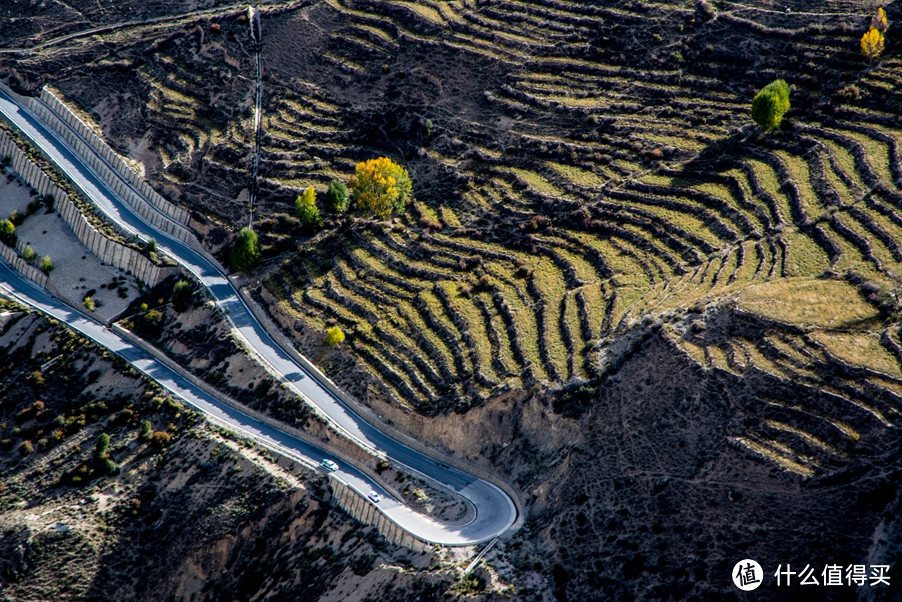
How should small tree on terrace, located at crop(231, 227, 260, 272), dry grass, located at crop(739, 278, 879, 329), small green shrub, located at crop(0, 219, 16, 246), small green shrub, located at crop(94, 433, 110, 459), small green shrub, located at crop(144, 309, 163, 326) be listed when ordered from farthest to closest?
1. small green shrub, located at crop(0, 219, 16, 246)
2. small tree on terrace, located at crop(231, 227, 260, 272)
3. small green shrub, located at crop(144, 309, 163, 326)
4. small green shrub, located at crop(94, 433, 110, 459)
5. dry grass, located at crop(739, 278, 879, 329)

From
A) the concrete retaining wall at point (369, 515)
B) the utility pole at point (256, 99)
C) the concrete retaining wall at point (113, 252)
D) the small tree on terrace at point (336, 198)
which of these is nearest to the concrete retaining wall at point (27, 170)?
the concrete retaining wall at point (113, 252)

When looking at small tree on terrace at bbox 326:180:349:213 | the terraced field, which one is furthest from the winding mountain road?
small tree on terrace at bbox 326:180:349:213

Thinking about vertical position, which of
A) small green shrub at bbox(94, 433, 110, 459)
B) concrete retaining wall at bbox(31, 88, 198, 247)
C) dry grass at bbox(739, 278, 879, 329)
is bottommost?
small green shrub at bbox(94, 433, 110, 459)

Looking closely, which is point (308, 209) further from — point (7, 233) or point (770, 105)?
point (770, 105)

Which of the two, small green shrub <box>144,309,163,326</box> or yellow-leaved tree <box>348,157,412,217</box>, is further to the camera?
yellow-leaved tree <box>348,157,412,217</box>

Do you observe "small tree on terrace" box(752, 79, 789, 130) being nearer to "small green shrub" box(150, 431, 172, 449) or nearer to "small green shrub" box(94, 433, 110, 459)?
"small green shrub" box(150, 431, 172, 449)

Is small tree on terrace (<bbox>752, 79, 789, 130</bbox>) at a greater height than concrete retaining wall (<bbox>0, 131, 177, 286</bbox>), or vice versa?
small tree on terrace (<bbox>752, 79, 789, 130</bbox>)

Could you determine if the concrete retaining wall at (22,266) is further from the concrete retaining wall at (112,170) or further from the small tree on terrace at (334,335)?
the small tree on terrace at (334,335)
